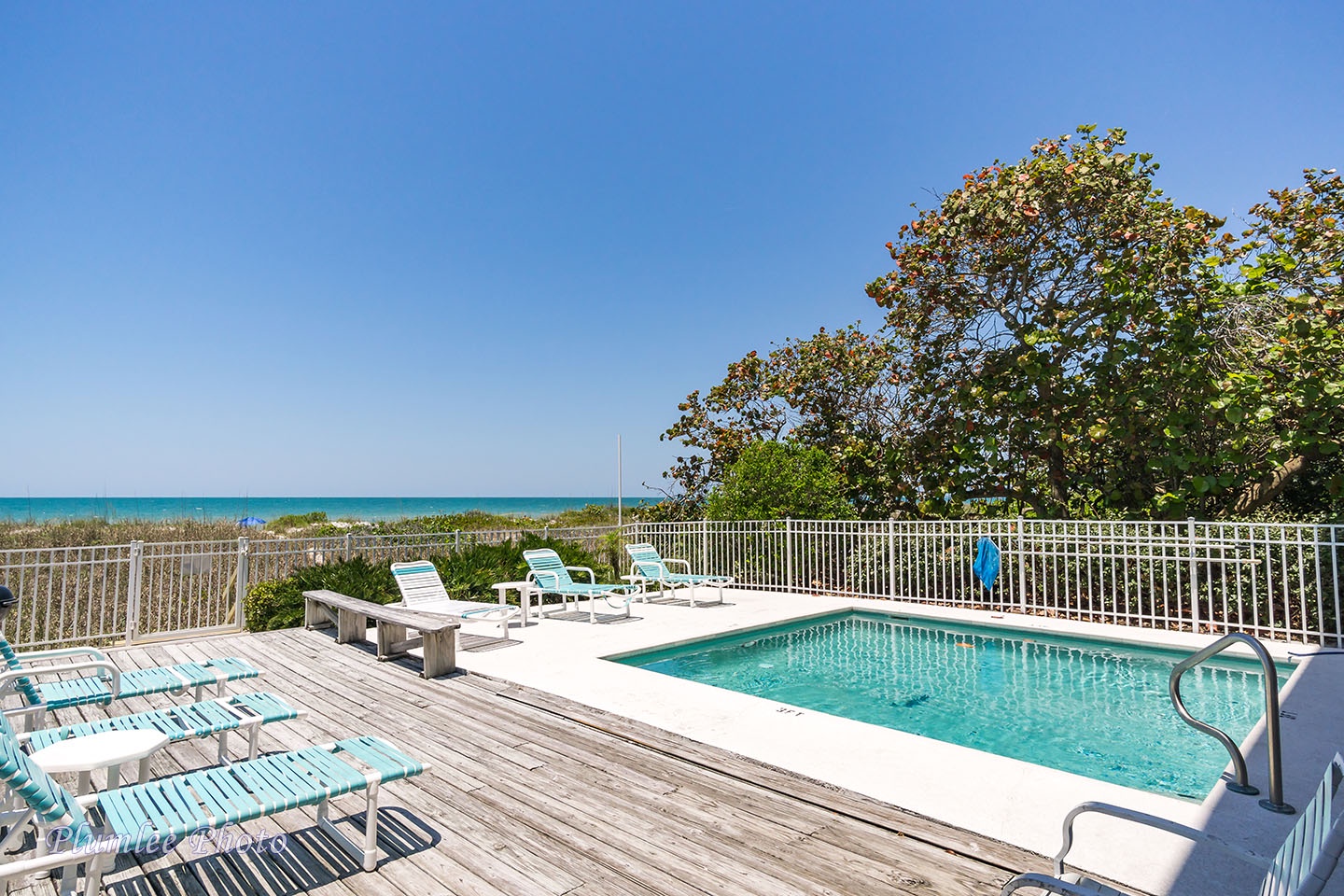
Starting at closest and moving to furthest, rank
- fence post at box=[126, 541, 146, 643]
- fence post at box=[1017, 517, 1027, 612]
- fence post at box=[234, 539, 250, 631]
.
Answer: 1. fence post at box=[126, 541, 146, 643]
2. fence post at box=[234, 539, 250, 631]
3. fence post at box=[1017, 517, 1027, 612]

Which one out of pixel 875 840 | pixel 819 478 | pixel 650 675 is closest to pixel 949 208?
pixel 819 478

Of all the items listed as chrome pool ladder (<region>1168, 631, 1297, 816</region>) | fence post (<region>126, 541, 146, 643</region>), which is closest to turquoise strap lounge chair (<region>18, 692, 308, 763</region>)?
chrome pool ladder (<region>1168, 631, 1297, 816</region>)

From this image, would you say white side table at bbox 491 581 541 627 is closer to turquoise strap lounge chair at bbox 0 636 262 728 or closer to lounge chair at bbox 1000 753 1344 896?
turquoise strap lounge chair at bbox 0 636 262 728

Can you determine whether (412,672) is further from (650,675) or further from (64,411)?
(64,411)

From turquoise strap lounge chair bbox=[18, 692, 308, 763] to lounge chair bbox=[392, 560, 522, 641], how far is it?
3724 mm

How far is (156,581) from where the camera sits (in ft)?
30.3

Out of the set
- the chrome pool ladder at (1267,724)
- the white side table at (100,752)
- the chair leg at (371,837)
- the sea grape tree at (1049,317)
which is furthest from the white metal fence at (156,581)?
the chrome pool ladder at (1267,724)

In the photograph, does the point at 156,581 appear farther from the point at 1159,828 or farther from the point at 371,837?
the point at 1159,828

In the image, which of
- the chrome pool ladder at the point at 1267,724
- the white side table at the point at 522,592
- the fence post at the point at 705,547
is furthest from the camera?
the fence post at the point at 705,547

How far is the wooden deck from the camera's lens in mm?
2566

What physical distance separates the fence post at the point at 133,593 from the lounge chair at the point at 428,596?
9.86 feet

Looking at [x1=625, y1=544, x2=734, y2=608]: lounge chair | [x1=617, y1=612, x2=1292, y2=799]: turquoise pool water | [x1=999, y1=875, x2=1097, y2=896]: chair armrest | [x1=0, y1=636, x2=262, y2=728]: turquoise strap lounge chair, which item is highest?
[x1=0, y1=636, x2=262, y2=728]: turquoise strap lounge chair

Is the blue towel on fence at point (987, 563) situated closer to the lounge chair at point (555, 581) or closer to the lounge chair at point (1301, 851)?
the lounge chair at point (555, 581)

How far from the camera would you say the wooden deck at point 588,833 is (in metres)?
2.57
